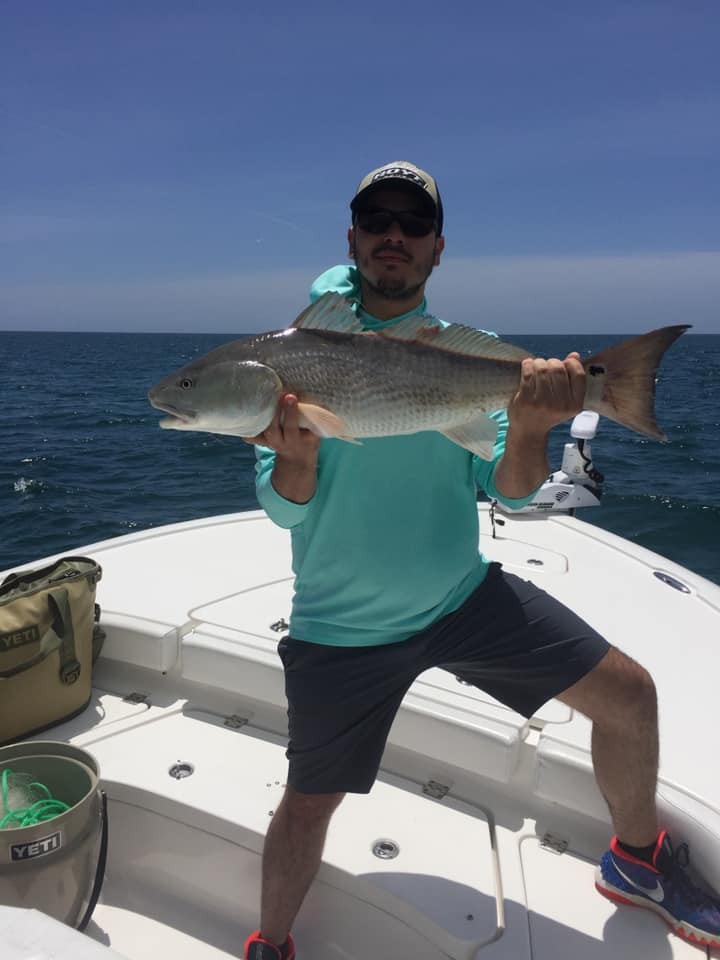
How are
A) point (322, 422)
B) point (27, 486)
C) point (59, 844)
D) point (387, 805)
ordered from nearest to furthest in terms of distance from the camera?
point (322, 422), point (59, 844), point (387, 805), point (27, 486)

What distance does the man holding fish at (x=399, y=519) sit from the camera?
103 inches

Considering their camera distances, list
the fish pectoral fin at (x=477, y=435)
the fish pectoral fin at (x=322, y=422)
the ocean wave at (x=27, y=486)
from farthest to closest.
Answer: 1. the ocean wave at (x=27, y=486)
2. the fish pectoral fin at (x=477, y=435)
3. the fish pectoral fin at (x=322, y=422)

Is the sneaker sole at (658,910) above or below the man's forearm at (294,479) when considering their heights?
below

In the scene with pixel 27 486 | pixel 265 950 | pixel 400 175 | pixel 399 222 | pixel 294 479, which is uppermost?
pixel 400 175

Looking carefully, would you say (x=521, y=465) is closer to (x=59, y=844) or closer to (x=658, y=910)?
→ (x=658, y=910)

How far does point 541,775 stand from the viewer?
3109 mm

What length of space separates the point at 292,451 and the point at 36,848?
1.78 meters

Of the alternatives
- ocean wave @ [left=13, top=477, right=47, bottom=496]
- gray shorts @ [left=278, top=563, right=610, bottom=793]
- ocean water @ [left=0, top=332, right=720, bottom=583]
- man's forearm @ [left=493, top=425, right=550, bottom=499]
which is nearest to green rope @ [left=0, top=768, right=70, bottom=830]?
gray shorts @ [left=278, top=563, right=610, bottom=793]

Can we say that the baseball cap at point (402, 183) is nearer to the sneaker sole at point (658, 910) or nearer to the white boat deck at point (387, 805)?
the white boat deck at point (387, 805)

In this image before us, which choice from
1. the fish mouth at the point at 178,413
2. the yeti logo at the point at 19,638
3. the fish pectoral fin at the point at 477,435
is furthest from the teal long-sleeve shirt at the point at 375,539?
the yeti logo at the point at 19,638

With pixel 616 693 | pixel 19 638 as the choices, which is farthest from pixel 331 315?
pixel 19 638

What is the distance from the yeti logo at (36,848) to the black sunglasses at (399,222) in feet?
8.76

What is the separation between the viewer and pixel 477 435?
2.71 meters

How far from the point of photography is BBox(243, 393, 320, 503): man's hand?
255 cm
